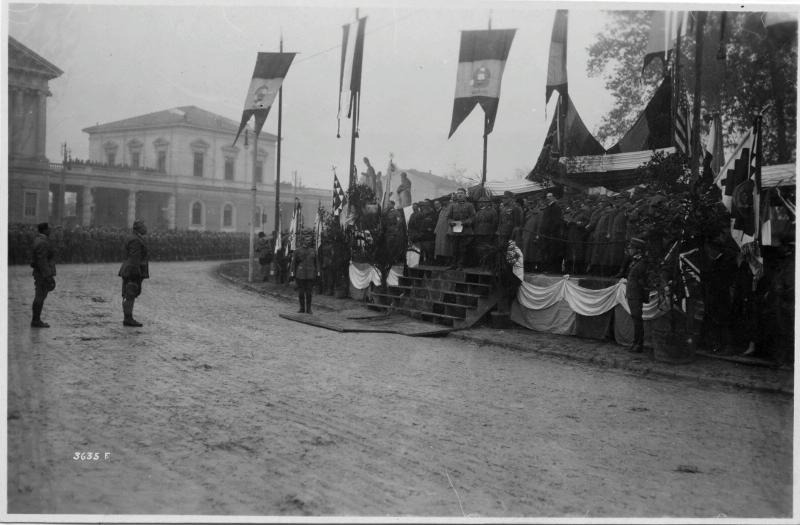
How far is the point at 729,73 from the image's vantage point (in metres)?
12.2

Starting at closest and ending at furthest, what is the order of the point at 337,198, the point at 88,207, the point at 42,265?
1. the point at 42,265
2. the point at 337,198
3. the point at 88,207

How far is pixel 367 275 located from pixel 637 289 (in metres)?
7.43

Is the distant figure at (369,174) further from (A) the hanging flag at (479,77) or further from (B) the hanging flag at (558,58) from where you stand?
(B) the hanging flag at (558,58)

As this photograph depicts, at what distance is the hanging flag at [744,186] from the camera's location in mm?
7633

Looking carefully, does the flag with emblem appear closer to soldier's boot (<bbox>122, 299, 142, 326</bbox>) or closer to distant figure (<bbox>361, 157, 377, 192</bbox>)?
distant figure (<bbox>361, 157, 377, 192</bbox>)

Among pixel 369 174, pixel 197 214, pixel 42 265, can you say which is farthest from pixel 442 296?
pixel 197 214

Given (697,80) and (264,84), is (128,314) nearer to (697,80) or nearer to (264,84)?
(264,84)

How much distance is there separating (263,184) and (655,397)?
20391mm

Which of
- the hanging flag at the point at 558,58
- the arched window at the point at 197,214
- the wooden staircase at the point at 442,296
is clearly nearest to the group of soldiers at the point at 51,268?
the wooden staircase at the point at 442,296

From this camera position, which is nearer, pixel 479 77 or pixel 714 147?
pixel 714 147

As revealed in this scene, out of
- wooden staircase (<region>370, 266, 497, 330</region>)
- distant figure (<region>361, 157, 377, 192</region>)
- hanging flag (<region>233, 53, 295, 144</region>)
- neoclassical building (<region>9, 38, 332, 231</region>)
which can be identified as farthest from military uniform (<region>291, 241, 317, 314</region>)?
distant figure (<region>361, 157, 377, 192</region>)

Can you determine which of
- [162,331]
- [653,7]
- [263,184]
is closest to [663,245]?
[653,7]

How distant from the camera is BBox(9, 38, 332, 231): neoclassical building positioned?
40.6 feet

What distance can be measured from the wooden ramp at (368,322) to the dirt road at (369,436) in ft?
6.80
